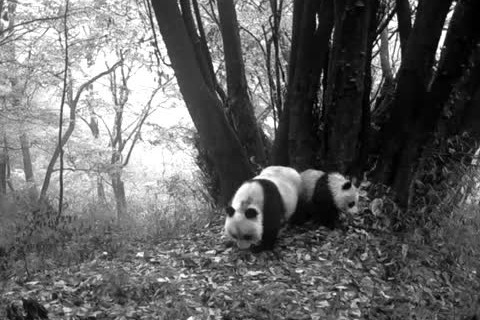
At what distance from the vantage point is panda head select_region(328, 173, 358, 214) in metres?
5.76

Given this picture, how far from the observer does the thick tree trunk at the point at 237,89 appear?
22.8 ft

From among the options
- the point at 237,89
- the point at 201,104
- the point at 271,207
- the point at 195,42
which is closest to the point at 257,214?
the point at 271,207

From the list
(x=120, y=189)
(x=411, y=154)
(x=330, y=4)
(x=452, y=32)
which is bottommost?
(x=120, y=189)

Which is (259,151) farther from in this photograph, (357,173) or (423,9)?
(423,9)

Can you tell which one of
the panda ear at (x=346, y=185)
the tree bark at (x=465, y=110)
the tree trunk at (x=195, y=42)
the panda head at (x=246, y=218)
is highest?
the tree trunk at (x=195, y=42)

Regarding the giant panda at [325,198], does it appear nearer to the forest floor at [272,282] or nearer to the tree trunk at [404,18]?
the forest floor at [272,282]

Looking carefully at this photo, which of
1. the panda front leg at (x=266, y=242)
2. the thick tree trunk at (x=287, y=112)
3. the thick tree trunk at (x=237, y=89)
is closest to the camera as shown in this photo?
the panda front leg at (x=266, y=242)

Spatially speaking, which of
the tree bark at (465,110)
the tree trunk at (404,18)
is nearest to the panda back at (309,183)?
the tree bark at (465,110)

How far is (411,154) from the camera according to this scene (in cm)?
604

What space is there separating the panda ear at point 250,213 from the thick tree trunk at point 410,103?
2066mm

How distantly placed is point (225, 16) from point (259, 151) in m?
2.09

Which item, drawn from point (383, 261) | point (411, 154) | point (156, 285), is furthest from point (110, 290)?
point (411, 154)

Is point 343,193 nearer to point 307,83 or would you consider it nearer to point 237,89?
point 307,83

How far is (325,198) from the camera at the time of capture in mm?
5836
